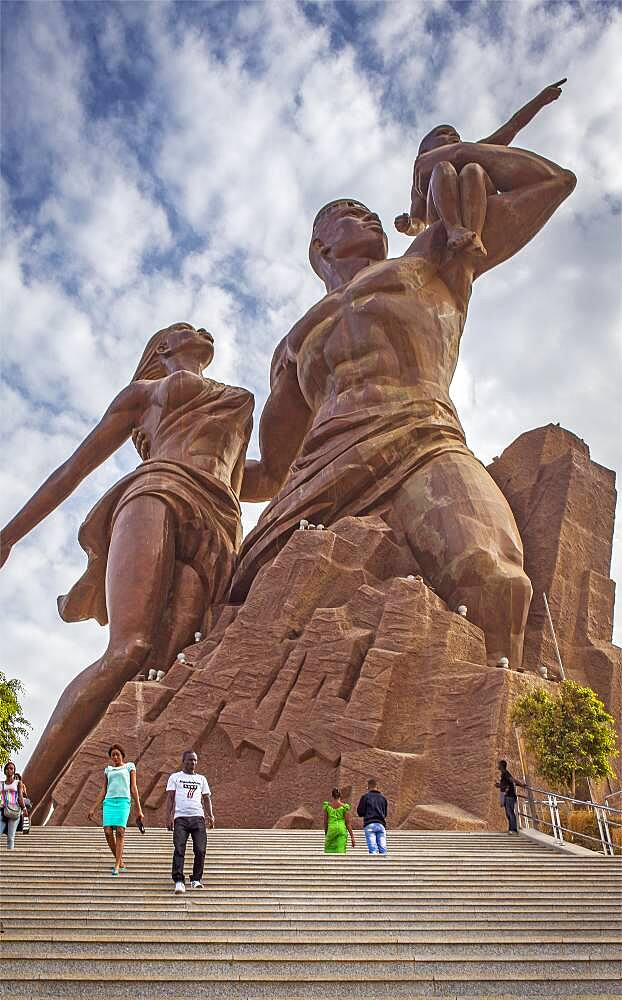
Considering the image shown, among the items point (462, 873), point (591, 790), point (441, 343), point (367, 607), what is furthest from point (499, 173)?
point (462, 873)

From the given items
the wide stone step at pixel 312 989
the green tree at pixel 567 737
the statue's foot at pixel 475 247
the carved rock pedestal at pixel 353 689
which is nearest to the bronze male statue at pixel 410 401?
the statue's foot at pixel 475 247

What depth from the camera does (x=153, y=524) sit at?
12.6 metres

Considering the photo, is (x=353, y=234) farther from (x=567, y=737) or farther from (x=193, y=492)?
(x=567, y=737)

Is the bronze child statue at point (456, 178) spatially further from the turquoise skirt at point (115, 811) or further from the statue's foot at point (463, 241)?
the turquoise skirt at point (115, 811)

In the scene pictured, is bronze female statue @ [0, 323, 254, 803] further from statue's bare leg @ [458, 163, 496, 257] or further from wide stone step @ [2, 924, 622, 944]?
wide stone step @ [2, 924, 622, 944]

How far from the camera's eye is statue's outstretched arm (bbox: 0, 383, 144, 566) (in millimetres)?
14344

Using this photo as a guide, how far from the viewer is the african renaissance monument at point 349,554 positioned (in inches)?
356

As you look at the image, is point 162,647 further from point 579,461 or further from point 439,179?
point 439,179

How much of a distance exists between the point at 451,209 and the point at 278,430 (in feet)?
15.5

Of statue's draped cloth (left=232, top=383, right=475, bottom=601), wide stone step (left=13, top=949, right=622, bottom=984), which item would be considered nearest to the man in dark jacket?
wide stone step (left=13, top=949, right=622, bottom=984)

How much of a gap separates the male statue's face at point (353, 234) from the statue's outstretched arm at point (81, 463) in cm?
424

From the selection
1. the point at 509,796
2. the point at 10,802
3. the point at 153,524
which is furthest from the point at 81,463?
the point at 509,796

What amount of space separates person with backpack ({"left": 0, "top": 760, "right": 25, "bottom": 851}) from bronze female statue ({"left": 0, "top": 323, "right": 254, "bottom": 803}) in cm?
508

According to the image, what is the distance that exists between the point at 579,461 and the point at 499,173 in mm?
4902
